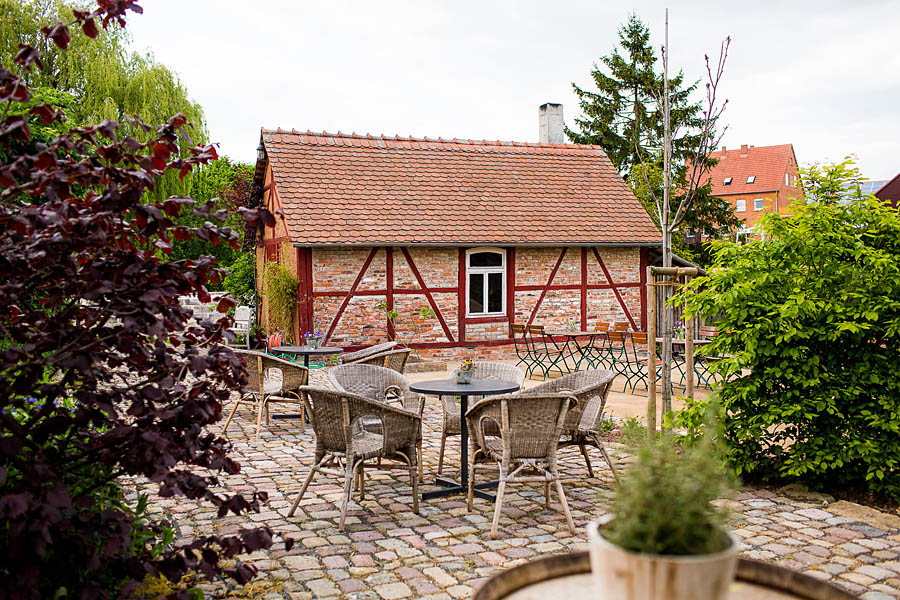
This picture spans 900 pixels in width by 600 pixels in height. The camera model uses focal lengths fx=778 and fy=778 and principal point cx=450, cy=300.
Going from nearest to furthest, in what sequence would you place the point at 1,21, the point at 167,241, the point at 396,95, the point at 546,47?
the point at 167,241
the point at 546,47
the point at 396,95
the point at 1,21

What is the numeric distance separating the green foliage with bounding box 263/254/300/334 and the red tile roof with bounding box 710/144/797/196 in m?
45.0

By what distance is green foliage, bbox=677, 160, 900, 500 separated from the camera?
212 inches

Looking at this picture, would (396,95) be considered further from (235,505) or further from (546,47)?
(235,505)

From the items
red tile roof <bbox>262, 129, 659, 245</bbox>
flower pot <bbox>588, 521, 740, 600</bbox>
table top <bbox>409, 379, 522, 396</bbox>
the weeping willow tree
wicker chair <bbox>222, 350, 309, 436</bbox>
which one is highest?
the weeping willow tree

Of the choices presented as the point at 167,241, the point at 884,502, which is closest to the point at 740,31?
the point at 884,502

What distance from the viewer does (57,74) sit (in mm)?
21812

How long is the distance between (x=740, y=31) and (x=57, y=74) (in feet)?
64.9

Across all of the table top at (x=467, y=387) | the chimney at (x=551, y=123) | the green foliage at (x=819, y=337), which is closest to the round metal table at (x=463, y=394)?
the table top at (x=467, y=387)

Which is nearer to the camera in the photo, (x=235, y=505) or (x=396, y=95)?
(x=235, y=505)

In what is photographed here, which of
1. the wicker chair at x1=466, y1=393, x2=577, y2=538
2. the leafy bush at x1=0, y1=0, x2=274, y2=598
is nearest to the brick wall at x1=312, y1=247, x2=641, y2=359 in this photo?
the wicker chair at x1=466, y1=393, x2=577, y2=538

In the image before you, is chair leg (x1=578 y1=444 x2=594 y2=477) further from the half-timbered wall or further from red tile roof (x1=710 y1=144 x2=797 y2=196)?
red tile roof (x1=710 y1=144 x2=797 y2=196)

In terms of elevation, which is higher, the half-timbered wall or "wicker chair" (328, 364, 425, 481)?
the half-timbered wall

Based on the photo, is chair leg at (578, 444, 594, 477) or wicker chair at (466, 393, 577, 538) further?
chair leg at (578, 444, 594, 477)

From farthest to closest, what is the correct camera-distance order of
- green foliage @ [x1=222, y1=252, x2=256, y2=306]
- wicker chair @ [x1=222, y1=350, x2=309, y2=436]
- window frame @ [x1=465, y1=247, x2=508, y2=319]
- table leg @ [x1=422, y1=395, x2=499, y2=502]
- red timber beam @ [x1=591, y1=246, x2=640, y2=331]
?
green foliage @ [x1=222, y1=252, x2=256, y2=306] → red timber beam @ [x1=591, y1=246, x2=640, y2=331] → window frame @ [x1=465, y1=247, x2=508, y2=319] → wicker chair @ [x1=222, y1=350, x2=309, y2=436] → table leg @ [x1=422, y1=395, x2=499, y2=502]
